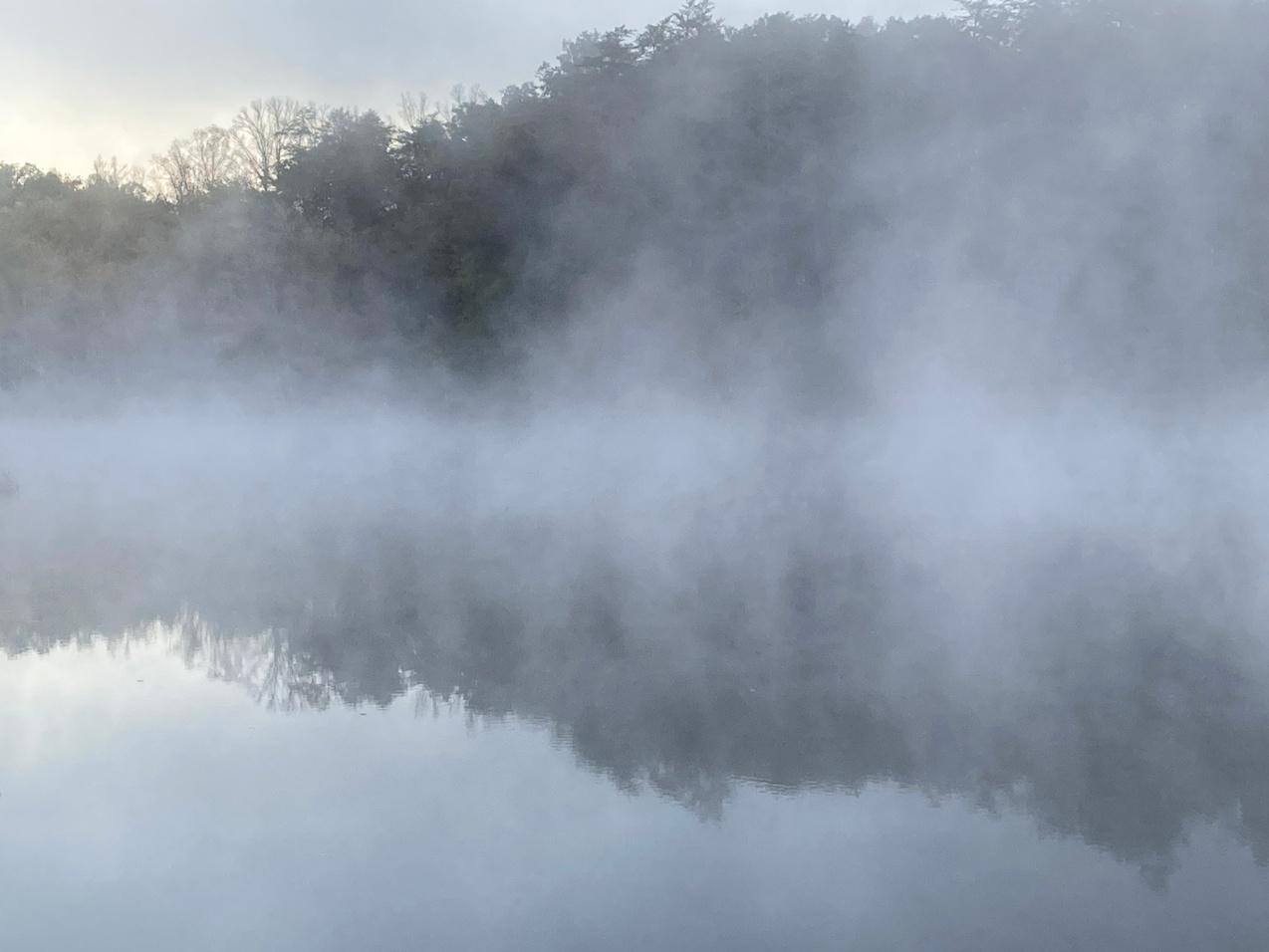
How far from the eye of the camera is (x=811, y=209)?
20.6 meters

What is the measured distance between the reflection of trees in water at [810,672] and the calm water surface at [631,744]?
0.03m

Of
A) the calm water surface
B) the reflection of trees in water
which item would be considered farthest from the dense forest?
the reflection of trees in water

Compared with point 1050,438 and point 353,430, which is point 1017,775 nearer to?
point 1050,438

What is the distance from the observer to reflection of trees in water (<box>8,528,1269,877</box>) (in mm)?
4707

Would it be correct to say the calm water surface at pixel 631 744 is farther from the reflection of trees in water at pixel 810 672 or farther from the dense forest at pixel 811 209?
the dense forest at pixel 811 209

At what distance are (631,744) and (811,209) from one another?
16837mm

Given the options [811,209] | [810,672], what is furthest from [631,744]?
[811,209]

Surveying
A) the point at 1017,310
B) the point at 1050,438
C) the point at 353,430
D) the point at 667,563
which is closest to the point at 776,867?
the point at 667,563

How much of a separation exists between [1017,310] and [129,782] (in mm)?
16658

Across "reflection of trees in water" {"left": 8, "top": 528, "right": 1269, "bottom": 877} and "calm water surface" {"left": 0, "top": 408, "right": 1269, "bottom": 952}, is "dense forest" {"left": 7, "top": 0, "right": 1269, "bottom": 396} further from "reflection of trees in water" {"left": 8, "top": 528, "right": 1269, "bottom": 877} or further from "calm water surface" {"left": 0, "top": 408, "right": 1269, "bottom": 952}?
"reflection of trees in water" {"left": 8, "top": 528, "right": 1269, "bottom": 877}

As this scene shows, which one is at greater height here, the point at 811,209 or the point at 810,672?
the point at 811,209

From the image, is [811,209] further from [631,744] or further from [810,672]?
[631,744]

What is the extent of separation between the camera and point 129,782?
4.64 meters

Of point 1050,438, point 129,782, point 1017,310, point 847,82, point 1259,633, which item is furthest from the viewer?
point 847,82
